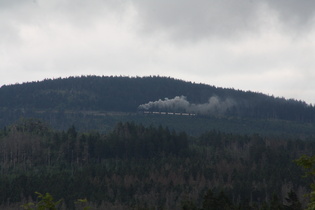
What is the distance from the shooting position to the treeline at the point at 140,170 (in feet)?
410

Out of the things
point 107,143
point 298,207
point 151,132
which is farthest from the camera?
point 151,132

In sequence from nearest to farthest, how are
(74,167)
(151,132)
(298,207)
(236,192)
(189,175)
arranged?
(298,207)
(236,192)
(189,175)
(74,167)
(151,132)

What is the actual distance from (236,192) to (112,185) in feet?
101

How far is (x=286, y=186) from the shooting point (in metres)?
135

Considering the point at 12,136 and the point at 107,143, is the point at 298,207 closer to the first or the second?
the point at 107,143

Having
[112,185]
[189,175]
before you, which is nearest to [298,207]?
[112,185]

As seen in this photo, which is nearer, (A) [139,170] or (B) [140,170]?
(B) [140,170]

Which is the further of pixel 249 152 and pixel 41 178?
pixel 249 152

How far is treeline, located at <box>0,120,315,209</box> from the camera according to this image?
12506 centimetres

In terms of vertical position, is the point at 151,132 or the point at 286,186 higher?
the point at 151,132

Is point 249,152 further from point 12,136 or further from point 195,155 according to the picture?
point 12,136

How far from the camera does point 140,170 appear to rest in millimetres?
150375

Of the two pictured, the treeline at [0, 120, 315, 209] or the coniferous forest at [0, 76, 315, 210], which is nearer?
the coniferous forest at [0, 76, 315, 210]

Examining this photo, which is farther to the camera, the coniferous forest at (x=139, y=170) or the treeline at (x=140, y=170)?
the treeline at (x=140, y=170)
